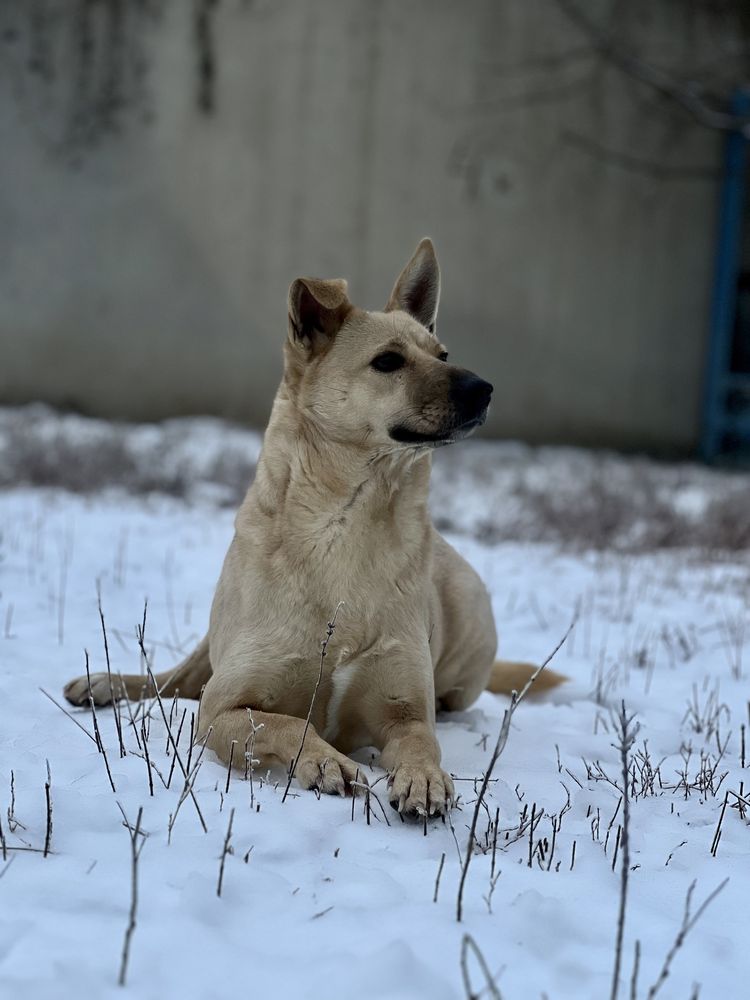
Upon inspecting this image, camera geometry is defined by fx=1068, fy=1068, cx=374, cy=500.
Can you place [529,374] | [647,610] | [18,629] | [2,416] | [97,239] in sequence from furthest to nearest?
[529,374] < [97,239] < [2,416] < [647,610] < [18,629]

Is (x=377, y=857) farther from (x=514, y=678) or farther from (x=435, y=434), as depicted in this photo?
(x=514, y=678)

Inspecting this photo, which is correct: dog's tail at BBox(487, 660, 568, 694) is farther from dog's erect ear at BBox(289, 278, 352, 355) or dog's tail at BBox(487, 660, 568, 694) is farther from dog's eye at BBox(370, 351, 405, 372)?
dog's erect ear at BBox(289, 278, 352, 355)

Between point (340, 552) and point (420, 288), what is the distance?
1148 mm

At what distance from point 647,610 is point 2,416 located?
710cm

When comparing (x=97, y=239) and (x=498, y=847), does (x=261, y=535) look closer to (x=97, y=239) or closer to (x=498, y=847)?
(x=498, y=847)

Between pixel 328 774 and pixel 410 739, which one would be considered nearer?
pixel 328 774

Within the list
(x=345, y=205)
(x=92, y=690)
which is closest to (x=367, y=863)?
(x=92, y=690)

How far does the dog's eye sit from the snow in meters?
0.85

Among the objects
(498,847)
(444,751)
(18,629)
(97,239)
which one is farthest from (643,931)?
(97,239)

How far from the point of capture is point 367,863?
2271mm

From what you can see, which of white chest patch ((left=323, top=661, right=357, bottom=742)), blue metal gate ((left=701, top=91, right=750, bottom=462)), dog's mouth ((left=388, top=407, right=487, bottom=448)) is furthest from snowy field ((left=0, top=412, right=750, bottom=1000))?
blue metal gate ((left=701, top=91, right=750, bottom=462))

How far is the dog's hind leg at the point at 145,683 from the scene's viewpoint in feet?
11.3

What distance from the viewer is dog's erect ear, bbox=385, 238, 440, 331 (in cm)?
373

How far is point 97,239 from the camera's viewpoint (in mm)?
11070
